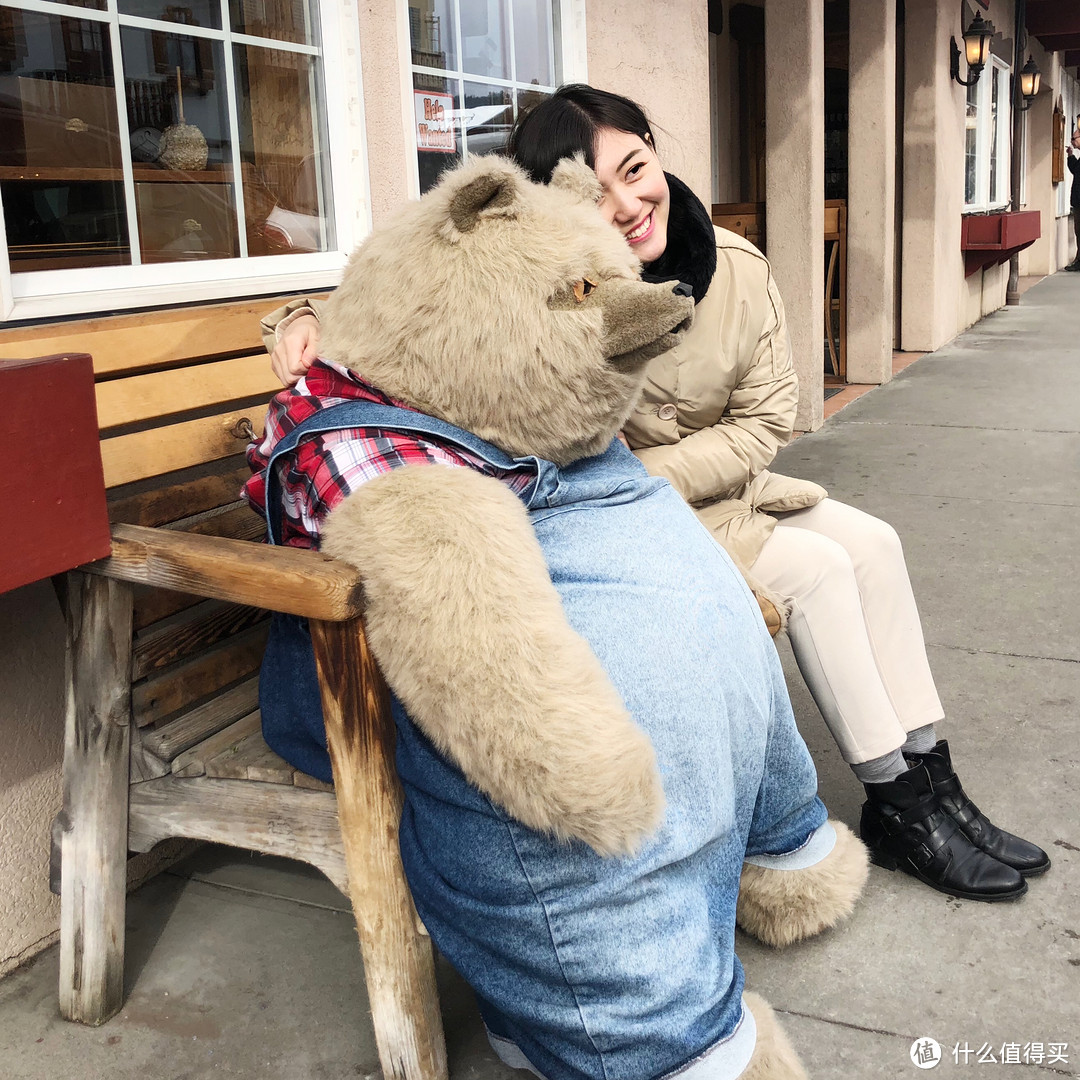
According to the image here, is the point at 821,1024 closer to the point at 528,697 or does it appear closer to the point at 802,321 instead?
the point at 528,697

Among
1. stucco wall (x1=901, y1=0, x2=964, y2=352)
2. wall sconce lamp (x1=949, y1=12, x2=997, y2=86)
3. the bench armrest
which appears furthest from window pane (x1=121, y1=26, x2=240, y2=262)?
wall sconce lamp (x1=949, y1=12, x2=997, y2=86)

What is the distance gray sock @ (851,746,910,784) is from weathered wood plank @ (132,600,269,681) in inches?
50.4

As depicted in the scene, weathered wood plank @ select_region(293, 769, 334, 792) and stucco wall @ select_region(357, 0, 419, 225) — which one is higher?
stucco wall @ select_region(357, 0, 419, 225)

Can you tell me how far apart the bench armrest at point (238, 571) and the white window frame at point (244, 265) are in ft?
2.10

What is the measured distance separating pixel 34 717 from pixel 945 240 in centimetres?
938

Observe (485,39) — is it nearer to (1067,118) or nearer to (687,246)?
(687,246)

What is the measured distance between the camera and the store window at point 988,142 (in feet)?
40.0

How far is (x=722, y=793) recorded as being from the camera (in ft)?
5.36

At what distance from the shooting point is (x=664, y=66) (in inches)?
184

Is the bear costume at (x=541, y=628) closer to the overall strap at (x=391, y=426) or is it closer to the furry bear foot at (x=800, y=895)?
the overall strap at (x=391, y=426)

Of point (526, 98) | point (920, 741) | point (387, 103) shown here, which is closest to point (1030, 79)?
point (526, 98)

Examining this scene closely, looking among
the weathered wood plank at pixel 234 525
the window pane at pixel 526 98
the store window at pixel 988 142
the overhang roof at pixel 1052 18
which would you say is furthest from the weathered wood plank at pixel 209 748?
the overhang roof at pixel 1052 18

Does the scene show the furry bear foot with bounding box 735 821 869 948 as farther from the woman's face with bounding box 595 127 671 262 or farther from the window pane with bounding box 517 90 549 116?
the window pane with bounding box 517 90 549 116

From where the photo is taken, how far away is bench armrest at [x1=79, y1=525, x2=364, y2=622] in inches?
59.3
